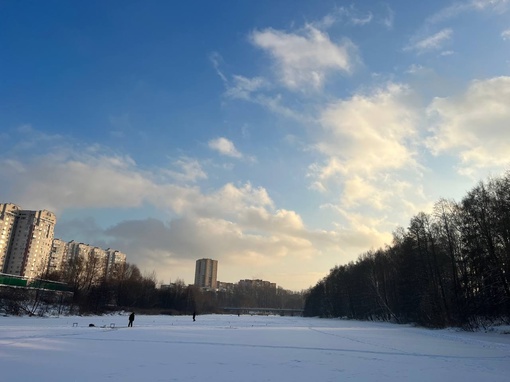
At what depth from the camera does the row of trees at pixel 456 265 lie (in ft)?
120

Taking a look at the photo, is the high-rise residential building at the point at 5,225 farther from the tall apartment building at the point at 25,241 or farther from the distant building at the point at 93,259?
the distant building at the point at 93,259

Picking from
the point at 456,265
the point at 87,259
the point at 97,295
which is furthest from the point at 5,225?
→ the point at 456,265

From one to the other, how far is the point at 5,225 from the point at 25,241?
27.0 feet

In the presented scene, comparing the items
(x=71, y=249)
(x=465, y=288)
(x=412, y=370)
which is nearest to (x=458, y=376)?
(x=412, y=370)

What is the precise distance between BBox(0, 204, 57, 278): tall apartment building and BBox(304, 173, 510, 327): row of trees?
350 feet

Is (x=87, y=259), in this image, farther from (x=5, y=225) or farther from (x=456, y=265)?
(x=456, y=265)

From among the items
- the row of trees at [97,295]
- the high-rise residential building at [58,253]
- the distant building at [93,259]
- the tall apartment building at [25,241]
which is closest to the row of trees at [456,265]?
the row of trees at [97,295]

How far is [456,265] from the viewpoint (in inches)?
1909

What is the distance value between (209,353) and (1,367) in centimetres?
864

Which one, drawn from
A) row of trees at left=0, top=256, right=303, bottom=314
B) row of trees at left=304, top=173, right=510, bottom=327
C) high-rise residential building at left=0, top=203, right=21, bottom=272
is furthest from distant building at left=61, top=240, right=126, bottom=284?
row of trees at left=304, top=173, right=510, bottom=327

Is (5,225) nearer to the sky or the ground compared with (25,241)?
nearer to the sky

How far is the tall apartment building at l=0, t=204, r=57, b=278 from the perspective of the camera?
120 meters

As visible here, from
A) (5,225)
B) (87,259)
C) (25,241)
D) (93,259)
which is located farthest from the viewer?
(25,241)

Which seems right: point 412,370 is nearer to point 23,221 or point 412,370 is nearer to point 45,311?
point 45,311
